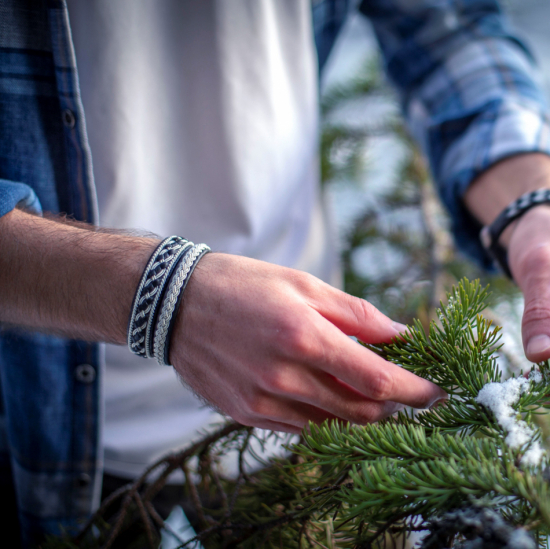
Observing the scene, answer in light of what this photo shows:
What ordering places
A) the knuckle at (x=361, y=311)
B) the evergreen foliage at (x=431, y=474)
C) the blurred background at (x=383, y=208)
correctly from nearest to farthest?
the evergreen foliage at (x=431, y=474) < the knuckle at (x=361, y=311) < the blurred background at (x=383, y=208)

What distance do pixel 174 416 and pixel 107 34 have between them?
2.07ft

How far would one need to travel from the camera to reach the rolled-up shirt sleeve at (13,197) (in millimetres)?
367

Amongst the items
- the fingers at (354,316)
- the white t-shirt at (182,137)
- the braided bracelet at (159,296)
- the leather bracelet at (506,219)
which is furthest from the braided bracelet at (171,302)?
the leather bracelet at (506,219)

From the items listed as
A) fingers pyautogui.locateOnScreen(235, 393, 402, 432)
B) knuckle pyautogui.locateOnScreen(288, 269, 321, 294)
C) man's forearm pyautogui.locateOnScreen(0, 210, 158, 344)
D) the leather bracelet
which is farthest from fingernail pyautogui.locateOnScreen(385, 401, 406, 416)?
the leather bracelet

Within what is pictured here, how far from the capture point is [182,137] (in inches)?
27.1

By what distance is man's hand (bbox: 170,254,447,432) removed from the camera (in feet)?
0.94

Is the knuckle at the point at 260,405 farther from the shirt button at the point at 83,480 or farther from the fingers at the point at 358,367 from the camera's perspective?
the shirt button at the point at 83,480

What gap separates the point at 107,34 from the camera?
0.57m

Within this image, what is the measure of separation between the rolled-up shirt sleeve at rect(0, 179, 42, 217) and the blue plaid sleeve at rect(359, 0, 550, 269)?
0.67 metres

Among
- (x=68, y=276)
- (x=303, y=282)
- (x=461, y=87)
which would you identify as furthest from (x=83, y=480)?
(x=461, y=87)

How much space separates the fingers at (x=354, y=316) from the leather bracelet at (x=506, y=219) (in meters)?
0.35

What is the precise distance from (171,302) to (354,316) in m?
0.15

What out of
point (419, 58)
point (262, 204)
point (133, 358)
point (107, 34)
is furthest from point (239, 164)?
point (419, 58)

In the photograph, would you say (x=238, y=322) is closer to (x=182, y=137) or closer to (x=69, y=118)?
(x=69, y=118)
